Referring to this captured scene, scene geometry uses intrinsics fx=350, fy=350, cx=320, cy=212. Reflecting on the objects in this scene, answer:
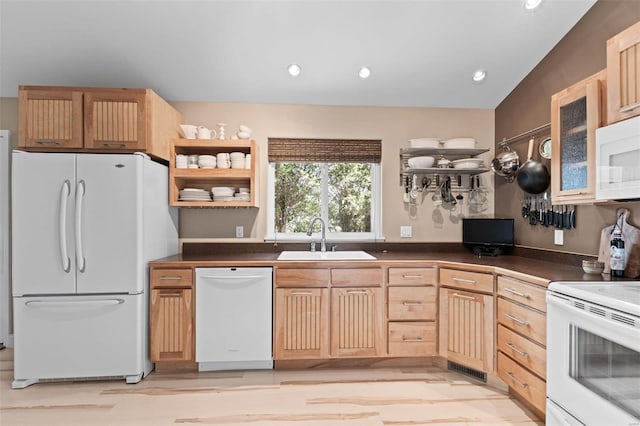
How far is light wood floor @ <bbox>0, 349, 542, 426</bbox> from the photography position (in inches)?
82.7

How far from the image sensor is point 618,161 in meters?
1.72

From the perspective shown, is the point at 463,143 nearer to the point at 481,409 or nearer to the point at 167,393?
the point at 481,409

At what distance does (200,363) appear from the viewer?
2.73 metres

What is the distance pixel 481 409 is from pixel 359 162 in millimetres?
2185

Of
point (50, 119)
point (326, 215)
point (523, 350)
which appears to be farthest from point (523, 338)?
point (50, 119)

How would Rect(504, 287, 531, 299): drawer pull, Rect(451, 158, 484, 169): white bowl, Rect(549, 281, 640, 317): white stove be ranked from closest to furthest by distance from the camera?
Rect(549, 281, 640, 317): white stove → Rect(504, 287, 531, 299): drawer pull → Rect(451, 158, 484, 169): white bowl

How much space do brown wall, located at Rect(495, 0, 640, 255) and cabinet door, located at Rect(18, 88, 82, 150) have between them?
3.53 m

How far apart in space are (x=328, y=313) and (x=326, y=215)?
1.07m

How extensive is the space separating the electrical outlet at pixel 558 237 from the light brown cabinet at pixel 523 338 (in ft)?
2.11

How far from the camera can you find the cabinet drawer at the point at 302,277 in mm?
2680

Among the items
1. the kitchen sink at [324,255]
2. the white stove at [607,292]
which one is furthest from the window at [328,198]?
the white stove at [607,292]

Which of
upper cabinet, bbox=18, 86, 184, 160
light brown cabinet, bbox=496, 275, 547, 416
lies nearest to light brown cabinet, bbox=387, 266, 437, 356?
light brown cabinet, bbox=496, 275, 547, 416

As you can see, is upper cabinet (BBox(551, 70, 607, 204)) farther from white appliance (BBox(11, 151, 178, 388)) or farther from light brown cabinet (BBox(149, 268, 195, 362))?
white appliance (BBox(11, 151, 178, 388))

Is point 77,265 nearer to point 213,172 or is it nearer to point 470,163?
point 213,172
